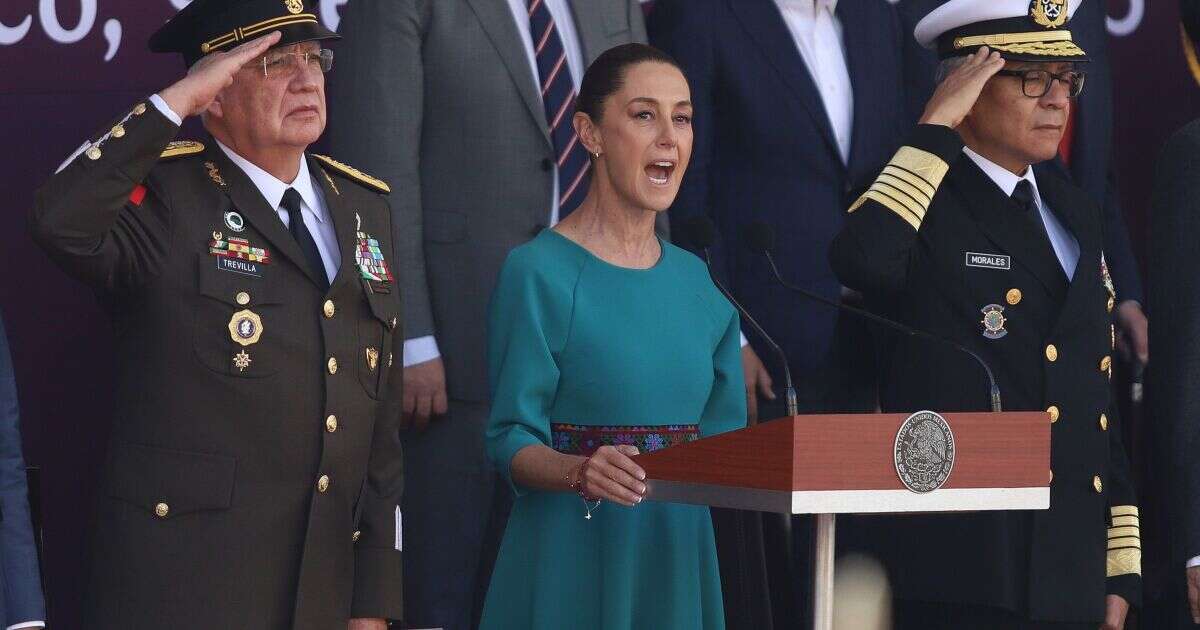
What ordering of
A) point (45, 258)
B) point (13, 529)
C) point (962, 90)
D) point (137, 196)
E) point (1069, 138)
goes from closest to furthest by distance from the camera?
point (137, 196) → point (13, 529) → point (962, 90) → point (45, 258) → point (1069, 138)

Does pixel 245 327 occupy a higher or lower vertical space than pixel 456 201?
lower

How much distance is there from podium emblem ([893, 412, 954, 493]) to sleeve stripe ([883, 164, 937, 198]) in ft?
3.08

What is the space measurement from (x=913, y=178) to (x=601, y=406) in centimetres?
77

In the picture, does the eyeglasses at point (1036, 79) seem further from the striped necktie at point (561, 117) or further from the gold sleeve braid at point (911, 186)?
the striped necktie at point (561, 117)

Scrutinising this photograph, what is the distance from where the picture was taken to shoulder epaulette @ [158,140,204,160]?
3.22 m

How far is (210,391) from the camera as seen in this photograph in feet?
10.3

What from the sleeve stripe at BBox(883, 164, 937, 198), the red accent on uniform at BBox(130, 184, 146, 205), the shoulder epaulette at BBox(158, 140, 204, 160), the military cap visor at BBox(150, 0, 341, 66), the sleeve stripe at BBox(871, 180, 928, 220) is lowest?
the red accent on uniform at BBox(130, 184, 146, 205)

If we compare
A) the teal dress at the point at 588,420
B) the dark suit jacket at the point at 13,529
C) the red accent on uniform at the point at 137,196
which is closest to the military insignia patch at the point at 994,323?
the teal dress at the point at 588,420

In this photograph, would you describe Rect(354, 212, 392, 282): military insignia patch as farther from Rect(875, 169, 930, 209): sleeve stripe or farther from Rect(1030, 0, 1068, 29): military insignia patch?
Rect(1030, 0, 1068, 29): military insignia patch

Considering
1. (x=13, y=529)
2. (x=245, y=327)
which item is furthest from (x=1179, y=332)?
(x=13, y=529)

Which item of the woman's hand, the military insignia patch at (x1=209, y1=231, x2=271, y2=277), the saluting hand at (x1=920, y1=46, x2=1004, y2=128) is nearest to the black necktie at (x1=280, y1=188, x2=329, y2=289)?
the military insignia patch at (x1=209, y1=231, x2=271, y2=277)

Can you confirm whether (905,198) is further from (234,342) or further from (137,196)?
(137,196)

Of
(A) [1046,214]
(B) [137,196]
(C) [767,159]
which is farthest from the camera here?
(C) [767,159]

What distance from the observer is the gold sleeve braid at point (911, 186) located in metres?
3.51
